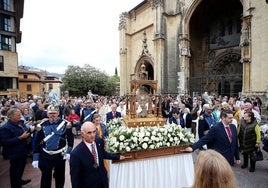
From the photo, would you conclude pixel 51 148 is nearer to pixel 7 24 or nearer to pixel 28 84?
pixel 7 24

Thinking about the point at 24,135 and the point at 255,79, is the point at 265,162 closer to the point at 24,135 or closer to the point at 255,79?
the point at 24,135

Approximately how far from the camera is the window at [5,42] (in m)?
27.2

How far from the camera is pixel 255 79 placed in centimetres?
1424

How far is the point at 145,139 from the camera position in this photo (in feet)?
14.4

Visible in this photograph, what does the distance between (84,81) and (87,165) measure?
1648 inches

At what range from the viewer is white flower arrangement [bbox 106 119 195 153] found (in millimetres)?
4242

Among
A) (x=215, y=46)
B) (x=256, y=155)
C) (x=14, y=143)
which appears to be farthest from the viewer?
(x=215, y=46)

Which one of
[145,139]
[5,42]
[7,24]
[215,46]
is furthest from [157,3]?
[7,24]

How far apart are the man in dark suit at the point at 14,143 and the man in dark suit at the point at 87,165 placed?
83.7 inches

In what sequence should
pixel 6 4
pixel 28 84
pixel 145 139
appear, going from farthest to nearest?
pixel 28 84
pixel 6 4
pixel 145 139

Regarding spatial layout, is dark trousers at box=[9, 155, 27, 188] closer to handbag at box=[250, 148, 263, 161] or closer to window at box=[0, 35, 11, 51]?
handbag at box=[250, 148, 263, 161]

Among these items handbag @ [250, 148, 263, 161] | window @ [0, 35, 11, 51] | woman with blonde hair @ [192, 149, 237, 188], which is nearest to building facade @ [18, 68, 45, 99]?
window @ [0, 35, 11, 51]

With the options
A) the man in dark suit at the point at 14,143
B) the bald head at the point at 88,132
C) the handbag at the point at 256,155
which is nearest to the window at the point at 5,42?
the man in dark suit at the point at 14,143

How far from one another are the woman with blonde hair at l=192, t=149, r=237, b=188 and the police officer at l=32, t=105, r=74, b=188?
3.15 m
